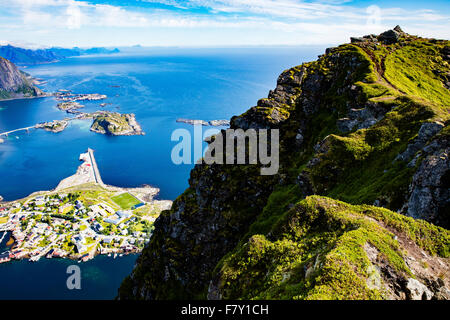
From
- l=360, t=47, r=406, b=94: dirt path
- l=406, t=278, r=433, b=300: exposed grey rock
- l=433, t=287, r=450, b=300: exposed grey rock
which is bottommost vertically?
l=433, t=287, r=450, b=300: exposed grey rock

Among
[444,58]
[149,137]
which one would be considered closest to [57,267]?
[149,137]

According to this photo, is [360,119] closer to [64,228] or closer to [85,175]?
[64,228]

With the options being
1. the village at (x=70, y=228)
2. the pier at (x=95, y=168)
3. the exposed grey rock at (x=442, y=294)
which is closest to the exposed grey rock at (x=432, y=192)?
the exposed grey rock at (x=442, y=294)

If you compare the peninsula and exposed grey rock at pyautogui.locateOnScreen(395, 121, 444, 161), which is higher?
exposed grey rock at pyautogui.locateOnScreen(395, 121, 444, 161)

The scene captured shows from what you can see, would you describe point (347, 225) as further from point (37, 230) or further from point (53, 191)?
point (53, 191)

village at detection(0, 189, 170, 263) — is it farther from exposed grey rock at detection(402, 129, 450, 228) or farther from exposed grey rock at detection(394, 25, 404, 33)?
exposed grey rock at detection(394, 25, 404, 33)

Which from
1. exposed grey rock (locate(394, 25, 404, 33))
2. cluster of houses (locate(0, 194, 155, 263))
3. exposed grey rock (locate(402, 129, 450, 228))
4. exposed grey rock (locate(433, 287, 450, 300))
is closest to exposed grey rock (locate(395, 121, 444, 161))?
exposed grey rock (locate(402, 129, 450, 228))

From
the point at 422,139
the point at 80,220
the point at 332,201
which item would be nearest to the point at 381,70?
the point at 422,139

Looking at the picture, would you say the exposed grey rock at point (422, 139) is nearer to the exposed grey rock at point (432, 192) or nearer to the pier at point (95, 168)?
the exposed grey rock at point (432, 192)
